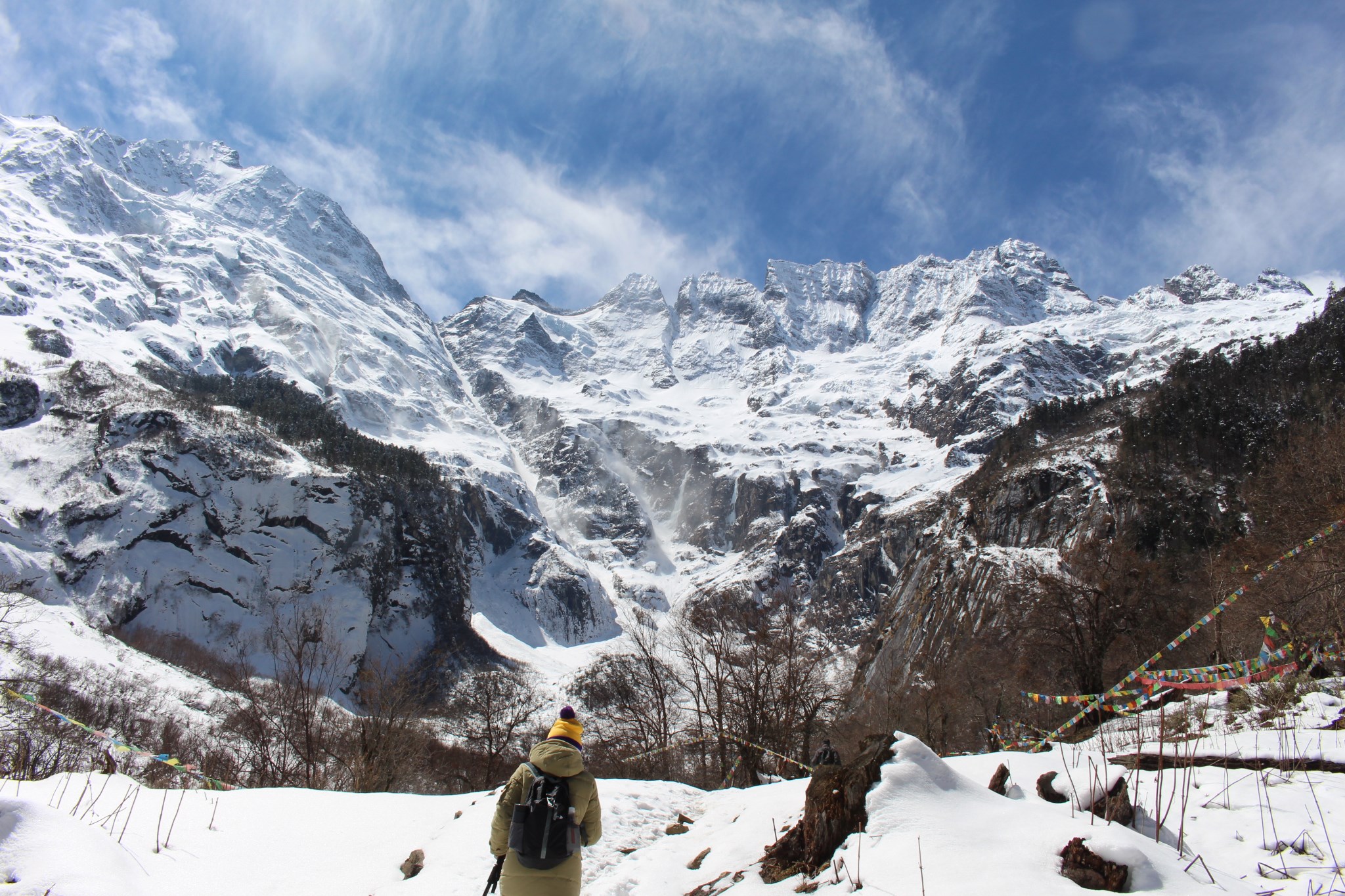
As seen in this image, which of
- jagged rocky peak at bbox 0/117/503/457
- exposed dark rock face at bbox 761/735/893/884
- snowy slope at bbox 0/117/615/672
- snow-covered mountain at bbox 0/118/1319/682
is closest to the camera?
exposed dark rock face at bbox 761/735/893/884

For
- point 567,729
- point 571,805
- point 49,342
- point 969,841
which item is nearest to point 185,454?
point 49,342

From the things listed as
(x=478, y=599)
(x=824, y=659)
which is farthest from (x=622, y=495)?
(x=824, y=659)

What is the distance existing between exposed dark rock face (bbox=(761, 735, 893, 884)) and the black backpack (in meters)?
2.12

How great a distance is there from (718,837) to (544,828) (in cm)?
414

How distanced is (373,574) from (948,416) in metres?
162

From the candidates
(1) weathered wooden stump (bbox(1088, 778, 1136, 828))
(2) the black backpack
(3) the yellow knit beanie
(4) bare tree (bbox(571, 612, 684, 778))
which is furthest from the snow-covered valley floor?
(4) bare tree (bbox(571, 612, 684, 778))

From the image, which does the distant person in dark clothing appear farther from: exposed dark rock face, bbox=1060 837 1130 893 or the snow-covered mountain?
the snow-covered mountain

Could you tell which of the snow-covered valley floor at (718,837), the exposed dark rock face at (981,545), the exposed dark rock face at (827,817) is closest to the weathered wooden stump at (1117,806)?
the snow-covered valley floor at (718,837)

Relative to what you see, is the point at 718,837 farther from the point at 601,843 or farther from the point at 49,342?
the point at 49,342

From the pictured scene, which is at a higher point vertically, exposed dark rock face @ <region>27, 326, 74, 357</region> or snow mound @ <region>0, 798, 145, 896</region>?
exposed dark rock face @ <region>27, 326, 74, 357</region>

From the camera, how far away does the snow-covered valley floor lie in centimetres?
430

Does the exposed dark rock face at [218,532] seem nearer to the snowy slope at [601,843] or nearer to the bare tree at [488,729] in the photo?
the bare tree at [488,729]

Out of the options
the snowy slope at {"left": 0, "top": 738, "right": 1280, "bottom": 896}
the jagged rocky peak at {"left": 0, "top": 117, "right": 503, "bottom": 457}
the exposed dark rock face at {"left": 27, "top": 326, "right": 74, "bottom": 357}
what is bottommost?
the snowy slope at {"left": 0, "top": 738, "right": 1280, "bottom": 896}

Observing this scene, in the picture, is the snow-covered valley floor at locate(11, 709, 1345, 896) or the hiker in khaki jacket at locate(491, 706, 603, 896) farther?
the hiker in khaki jacket at locate(491, 706, 603, 896)
